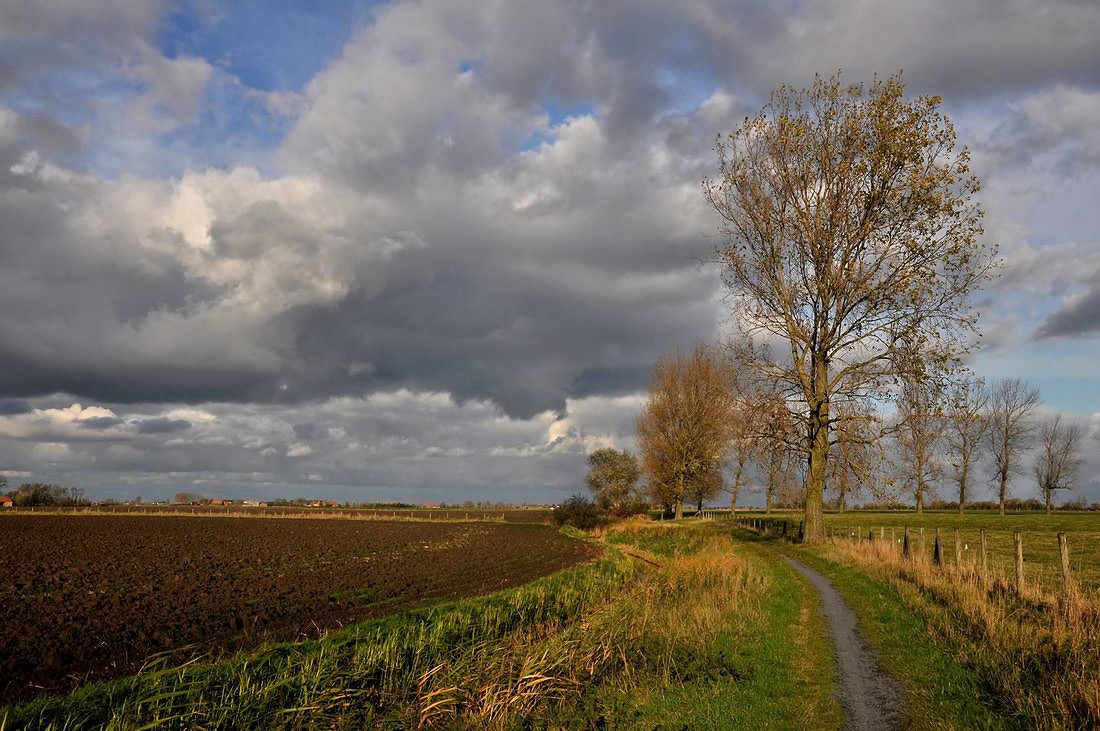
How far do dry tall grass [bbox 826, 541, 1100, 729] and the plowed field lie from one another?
1347 cm

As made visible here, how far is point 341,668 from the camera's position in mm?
12195

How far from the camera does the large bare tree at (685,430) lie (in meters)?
71.6

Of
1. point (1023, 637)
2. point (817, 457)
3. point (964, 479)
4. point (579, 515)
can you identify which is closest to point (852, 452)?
point (817, 457)

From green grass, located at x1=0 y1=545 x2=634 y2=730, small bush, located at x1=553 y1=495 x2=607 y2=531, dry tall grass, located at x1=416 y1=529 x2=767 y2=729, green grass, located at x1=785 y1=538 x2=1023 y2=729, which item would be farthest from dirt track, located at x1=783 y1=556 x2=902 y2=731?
small bush, located at x1=553 y1=495 x2=607 y2=531

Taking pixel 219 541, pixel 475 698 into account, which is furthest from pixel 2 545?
pixel 475 698

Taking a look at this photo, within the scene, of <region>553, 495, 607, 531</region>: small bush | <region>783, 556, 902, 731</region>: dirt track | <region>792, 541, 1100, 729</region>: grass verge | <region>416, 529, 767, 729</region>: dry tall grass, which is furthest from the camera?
<region>553, 495, 607, 531</region>: small bush

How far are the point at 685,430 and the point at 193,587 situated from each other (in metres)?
55.1

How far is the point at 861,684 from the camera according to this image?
10.9 metres

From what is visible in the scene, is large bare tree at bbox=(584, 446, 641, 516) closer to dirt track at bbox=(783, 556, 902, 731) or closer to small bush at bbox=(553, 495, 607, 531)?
small bush at bbox=(553, 495, 607, 531)

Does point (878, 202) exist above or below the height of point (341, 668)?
above

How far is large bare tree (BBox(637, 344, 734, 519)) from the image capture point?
7156 cm

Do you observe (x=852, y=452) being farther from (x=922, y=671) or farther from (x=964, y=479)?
(x=964, y=479)

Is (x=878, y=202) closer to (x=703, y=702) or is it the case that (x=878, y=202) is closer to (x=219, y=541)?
(x=703, y=702)

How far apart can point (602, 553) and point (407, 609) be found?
23.4 meters
